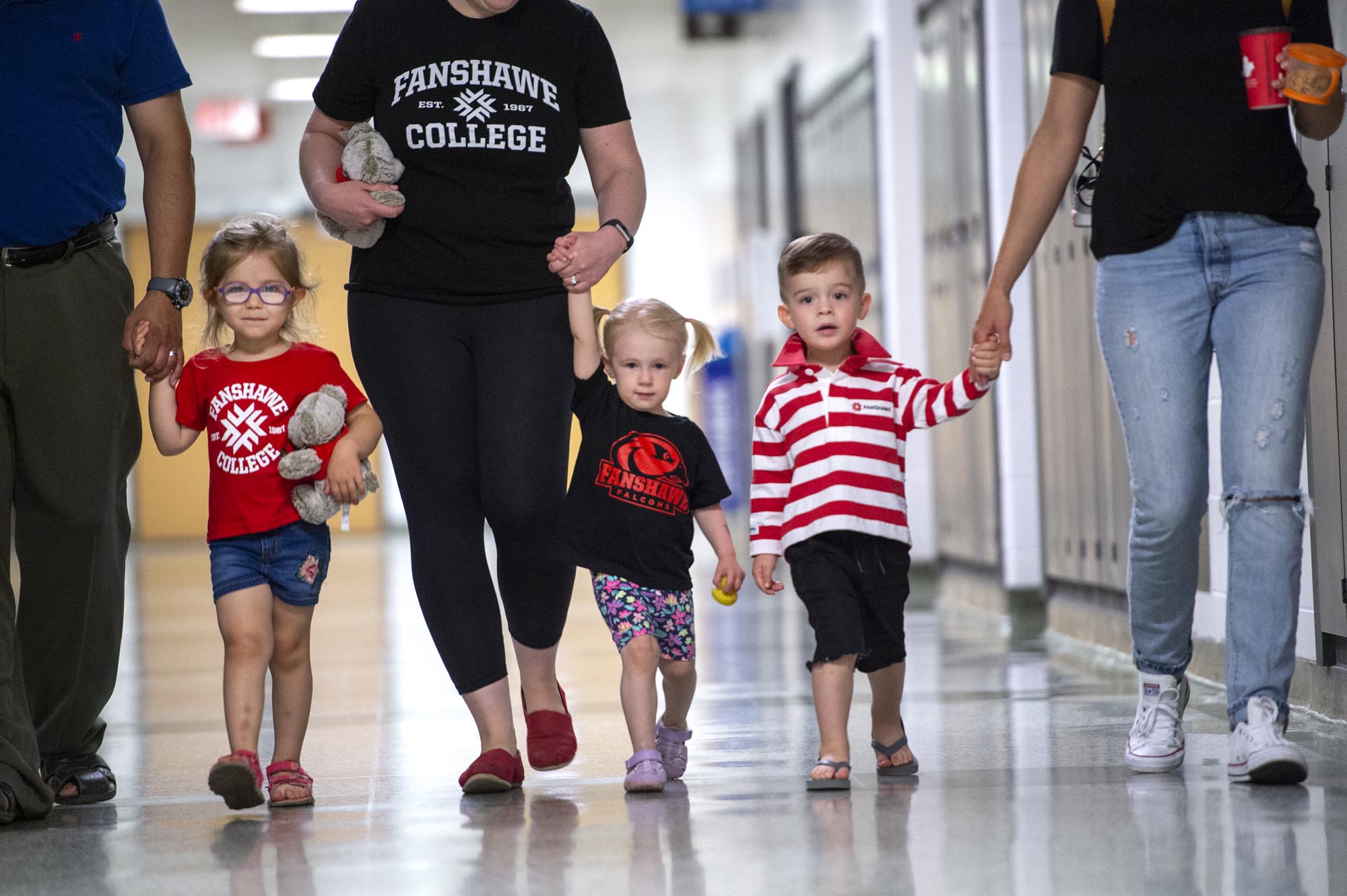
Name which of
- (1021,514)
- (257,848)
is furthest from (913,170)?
(257,848)

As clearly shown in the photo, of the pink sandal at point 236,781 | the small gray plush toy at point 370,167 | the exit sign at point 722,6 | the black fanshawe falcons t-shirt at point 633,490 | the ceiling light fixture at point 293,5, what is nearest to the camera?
the pink sandal at point 236,781

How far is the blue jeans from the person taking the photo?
2512 mm

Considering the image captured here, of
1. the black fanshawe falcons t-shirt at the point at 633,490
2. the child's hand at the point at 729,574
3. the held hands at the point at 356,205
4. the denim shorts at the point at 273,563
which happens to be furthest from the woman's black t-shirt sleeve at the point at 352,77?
the child's hand at the point at 729,574

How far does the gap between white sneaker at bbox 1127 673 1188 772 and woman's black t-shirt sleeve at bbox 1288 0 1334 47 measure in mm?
1086

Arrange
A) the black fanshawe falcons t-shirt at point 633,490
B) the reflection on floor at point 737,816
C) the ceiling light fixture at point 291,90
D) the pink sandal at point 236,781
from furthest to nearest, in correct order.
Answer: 1. the ceiling light fixture at point 291,90
2. the black fanshawe falcons t-shirt at point 633,490
3. the pink sandal at point 236,781
4. the reflection on floor at point 737,816

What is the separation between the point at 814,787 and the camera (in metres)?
2.63

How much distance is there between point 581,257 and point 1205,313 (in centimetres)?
103

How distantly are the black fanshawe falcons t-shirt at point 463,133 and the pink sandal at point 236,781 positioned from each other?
0.82m

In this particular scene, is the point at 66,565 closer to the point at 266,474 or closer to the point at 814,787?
the point at 266,474

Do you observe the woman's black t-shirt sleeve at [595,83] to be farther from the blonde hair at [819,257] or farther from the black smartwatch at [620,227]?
the blonde hair at [819,257]

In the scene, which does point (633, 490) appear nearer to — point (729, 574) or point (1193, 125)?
point (729, 574)

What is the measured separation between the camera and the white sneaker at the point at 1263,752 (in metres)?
2.46

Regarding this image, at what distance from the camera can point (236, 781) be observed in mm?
2535

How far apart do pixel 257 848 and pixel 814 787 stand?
A: 0.90 m
